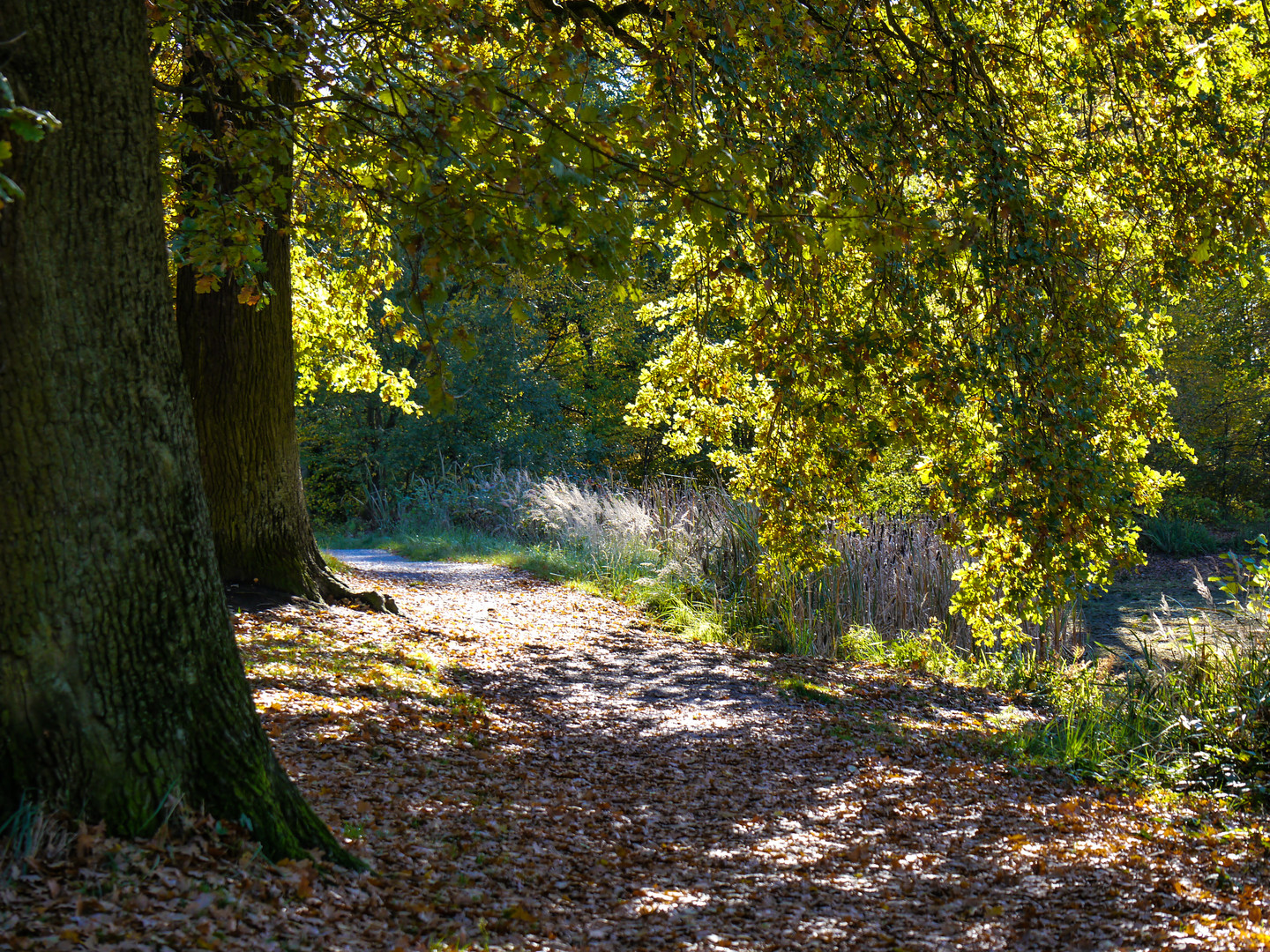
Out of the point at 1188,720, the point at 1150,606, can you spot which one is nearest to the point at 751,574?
the point at 1188,720

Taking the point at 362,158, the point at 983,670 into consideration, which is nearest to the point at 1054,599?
the point at 983,670

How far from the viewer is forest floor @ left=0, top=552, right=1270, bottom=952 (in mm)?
3023

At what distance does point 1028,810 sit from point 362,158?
4.82 m

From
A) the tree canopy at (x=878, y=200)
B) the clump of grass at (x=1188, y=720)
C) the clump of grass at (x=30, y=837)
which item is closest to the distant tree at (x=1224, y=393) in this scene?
the tree canopy at (x=878, y=200)

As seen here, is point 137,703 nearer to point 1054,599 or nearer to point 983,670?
point 1054,599

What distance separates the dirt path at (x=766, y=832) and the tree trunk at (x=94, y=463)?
47.6 inches

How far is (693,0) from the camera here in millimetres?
5039

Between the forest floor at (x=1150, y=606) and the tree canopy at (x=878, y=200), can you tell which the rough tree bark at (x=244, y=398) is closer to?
the tree canopy at (x=878, y=200)

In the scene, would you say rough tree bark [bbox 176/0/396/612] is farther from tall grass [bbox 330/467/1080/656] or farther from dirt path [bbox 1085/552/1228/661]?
dirt path [bbox 1085/552/1228/661]

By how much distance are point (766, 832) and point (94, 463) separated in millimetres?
3480

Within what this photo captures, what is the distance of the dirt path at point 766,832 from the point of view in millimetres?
3648

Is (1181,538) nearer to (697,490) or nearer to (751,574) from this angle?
(697,490)

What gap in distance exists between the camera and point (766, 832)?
484 centimetres

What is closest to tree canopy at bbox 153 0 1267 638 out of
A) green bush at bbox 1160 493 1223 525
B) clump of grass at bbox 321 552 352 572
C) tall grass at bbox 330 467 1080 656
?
tall grass at bbox 330 467 1080 656
